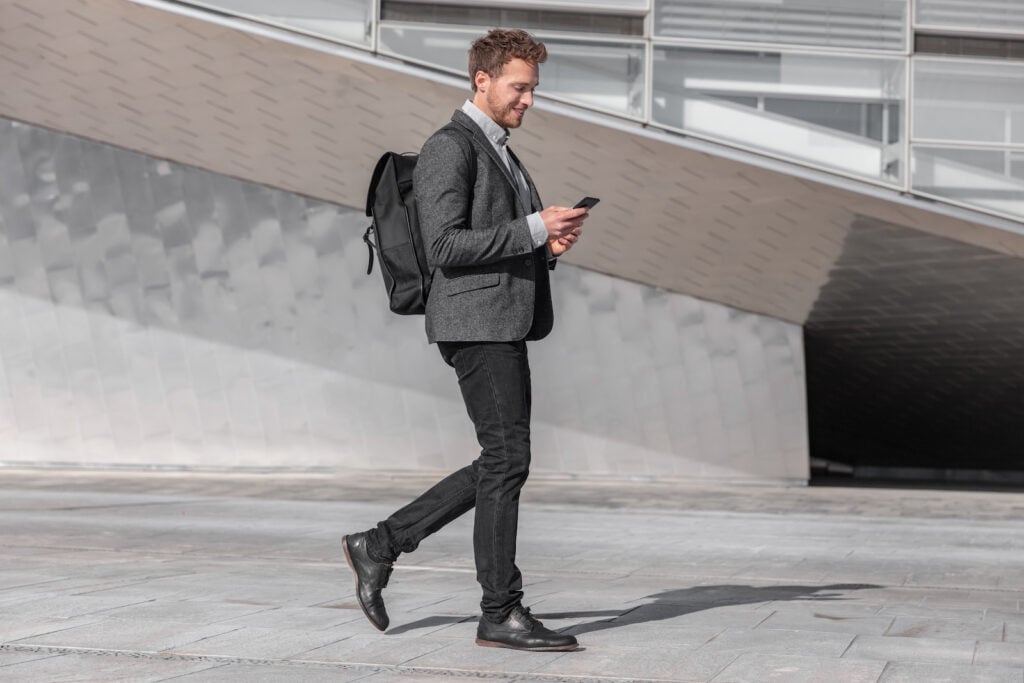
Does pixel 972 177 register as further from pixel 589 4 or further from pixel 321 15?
pixel 321 15

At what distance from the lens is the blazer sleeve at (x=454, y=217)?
159 inches

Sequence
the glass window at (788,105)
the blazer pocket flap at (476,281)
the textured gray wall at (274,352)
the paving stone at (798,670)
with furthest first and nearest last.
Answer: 1. the textured gray wall at (274,352)
2. the glass window at (788,105)
3. the blazer pocket flap at (476,281)
4. the paving stone at (798,670)

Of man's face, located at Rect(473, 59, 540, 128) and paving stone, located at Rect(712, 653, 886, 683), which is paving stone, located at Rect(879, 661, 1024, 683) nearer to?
paving stone, located at Rect(712, 653, 886, 683)

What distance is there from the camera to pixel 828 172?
13.0 m

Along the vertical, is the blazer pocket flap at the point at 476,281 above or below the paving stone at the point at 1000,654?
above

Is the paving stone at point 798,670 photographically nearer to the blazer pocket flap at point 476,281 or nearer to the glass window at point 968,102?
the blazer pocket flap at point 476,281

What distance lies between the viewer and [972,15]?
1314 centimetres

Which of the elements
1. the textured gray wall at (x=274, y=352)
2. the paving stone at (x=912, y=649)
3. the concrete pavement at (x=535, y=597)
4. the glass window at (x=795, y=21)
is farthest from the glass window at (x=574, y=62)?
the paving stone at (x=912, y=649)

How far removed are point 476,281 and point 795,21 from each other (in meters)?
10.0

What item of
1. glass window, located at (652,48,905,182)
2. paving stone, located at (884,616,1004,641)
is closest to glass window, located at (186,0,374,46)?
glass window, located at (652,48,905,182)

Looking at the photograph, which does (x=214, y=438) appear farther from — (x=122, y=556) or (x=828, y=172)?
(x=122, y=556)

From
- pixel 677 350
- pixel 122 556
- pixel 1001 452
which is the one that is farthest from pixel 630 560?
pixel 1001 452

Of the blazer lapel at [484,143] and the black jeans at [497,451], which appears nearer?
the black jeans at [497,451]

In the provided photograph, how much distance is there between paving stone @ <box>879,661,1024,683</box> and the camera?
11.5 feet
